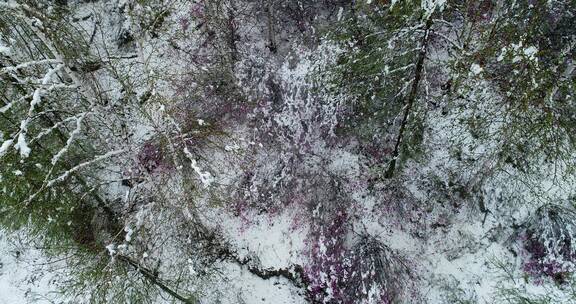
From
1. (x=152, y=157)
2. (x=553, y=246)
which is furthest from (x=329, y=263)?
(x=152, y=157)

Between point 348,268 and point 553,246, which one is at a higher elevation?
point 553,246

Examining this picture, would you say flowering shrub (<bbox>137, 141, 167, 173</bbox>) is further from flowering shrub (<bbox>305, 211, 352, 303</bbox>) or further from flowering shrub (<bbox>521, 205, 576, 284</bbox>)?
flowering shrub (<bbox>521, 205, 576, 284</bbox>)

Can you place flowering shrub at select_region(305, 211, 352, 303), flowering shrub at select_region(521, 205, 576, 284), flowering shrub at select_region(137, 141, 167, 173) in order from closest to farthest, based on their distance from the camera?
flowering shrub at select_region(521, 205, 576, 284), flowering shrub at select_region(305, 211, 352, 303), flowering shrub at select_region(137, 141, 167, 173)

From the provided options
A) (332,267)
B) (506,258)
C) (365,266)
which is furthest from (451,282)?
(332,267)

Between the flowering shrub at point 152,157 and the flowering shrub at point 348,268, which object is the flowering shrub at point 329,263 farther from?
the flowering shrub at point 152,157

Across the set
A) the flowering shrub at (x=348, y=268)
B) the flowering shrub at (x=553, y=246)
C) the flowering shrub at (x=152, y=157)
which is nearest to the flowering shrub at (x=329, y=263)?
the flowering shrub at (x=348, y=268)

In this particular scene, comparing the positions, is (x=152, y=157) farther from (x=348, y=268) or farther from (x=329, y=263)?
(x=348, y=268)

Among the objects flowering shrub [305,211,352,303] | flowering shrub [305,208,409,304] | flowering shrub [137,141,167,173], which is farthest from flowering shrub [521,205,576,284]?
flowering shrub [137,141,167,173]

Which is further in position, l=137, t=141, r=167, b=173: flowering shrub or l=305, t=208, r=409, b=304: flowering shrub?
l=137, t=141, r=167, b=173: flowering shrub

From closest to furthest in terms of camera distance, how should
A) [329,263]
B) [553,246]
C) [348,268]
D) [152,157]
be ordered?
[553,246]
[348,268]
[329,263]
[152,157]
